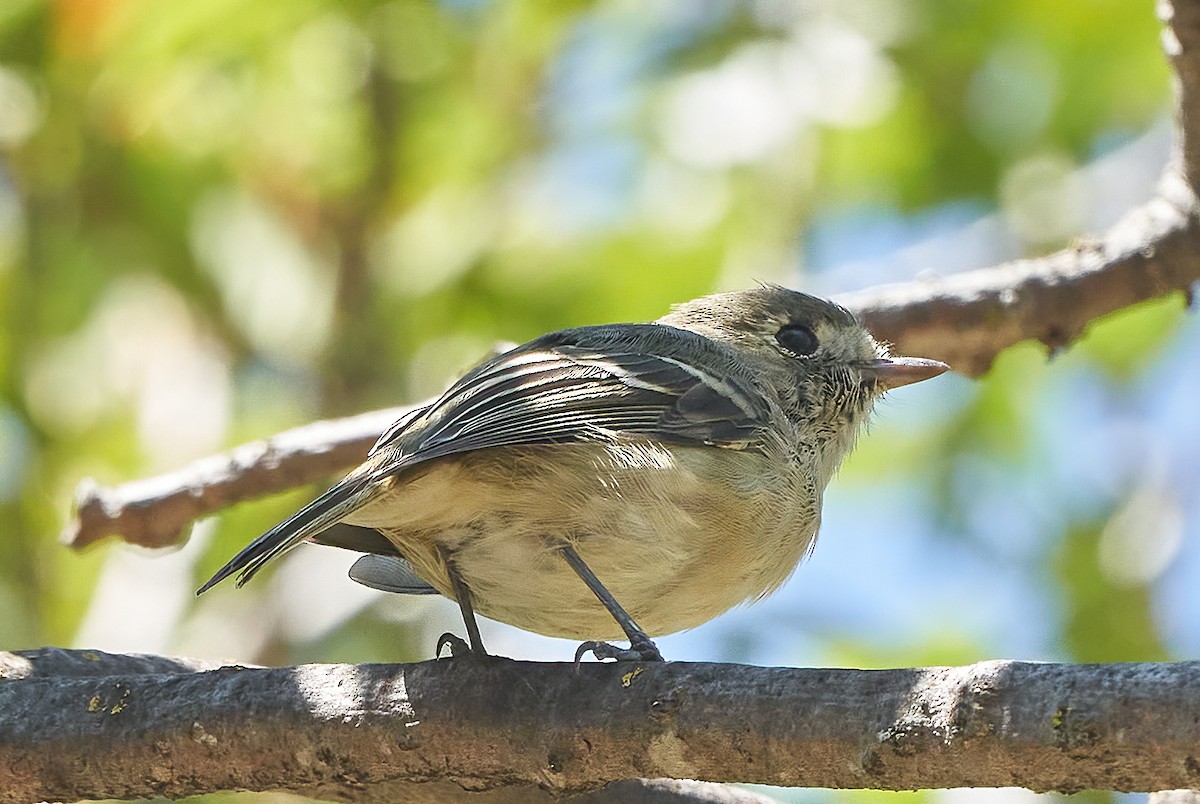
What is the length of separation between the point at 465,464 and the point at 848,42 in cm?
272

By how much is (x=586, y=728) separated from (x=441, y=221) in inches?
125

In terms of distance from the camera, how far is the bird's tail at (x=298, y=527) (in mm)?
2693

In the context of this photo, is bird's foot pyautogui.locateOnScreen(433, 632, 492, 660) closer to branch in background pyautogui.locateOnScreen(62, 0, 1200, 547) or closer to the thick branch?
the thick branch

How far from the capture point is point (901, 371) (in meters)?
4.04

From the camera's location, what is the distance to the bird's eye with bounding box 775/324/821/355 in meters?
4.12

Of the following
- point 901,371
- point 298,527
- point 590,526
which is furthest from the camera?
point 901,371

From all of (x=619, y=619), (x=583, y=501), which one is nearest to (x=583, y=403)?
(x=583, y=501)

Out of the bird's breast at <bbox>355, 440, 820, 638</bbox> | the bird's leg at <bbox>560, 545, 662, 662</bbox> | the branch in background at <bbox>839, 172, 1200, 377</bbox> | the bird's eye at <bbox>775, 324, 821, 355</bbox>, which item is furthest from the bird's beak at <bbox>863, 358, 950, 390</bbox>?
the bird's leg at <bbox>560, 545, 662, 662</bbox>

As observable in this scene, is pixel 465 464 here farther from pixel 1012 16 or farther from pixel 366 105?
pixel 1012 16

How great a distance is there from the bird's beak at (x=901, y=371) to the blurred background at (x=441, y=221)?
784 mm

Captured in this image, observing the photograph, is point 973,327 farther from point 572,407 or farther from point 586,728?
point 586,728

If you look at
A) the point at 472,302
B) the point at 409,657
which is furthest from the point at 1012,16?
the point at 409,657

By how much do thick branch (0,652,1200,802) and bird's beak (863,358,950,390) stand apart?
1.76 m

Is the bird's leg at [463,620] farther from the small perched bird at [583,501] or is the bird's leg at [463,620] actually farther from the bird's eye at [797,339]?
the bird's eye at [797,339]
